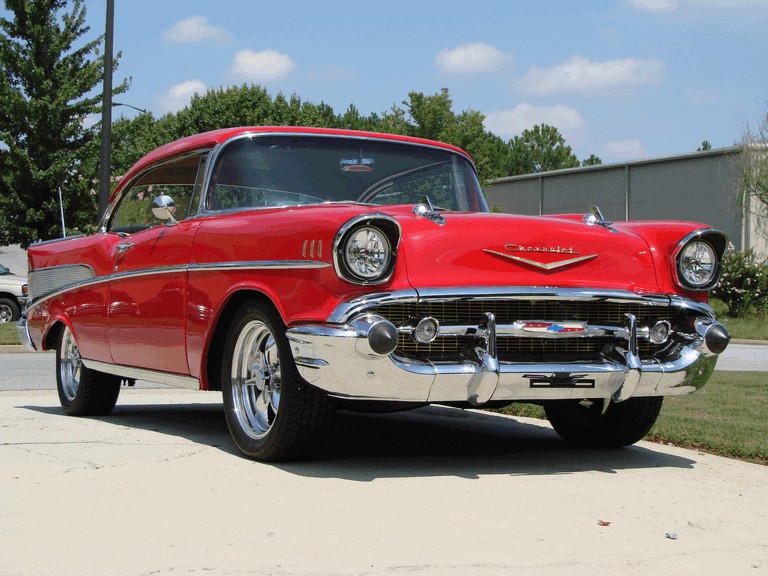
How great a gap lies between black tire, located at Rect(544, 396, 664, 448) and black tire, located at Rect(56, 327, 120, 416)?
118 inches

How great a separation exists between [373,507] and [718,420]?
357cm

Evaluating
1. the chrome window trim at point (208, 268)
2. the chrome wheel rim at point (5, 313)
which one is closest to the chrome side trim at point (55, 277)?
the chrome window trim at point (208, 268)

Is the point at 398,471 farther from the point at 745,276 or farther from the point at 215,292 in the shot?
the point at 745,276

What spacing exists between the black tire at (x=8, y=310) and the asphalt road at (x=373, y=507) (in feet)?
55.9

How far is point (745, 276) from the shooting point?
26.3 metres

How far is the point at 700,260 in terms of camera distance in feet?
18.7

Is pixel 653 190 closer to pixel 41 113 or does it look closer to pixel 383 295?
pixel 41 113

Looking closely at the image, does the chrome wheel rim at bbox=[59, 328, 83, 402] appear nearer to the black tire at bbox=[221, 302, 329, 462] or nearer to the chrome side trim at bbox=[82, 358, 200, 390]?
the chrome side trim at bbox=[82, 358, 200, 390]

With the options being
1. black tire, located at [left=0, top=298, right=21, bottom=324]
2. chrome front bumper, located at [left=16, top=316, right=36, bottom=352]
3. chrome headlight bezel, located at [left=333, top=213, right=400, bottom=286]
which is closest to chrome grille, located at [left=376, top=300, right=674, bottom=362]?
chrome headlight bezel, located at [left=333, top=213, right=400, bottom=286]

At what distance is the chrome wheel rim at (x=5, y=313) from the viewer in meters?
22.8

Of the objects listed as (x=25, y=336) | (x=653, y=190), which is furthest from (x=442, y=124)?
(x=25, y=336)

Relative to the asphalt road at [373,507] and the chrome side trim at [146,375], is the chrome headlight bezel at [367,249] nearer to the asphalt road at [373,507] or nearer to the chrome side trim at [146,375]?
the asphalt road at [373,507]

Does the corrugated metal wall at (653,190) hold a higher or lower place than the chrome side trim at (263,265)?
higher

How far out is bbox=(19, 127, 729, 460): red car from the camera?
4906 millimetres
